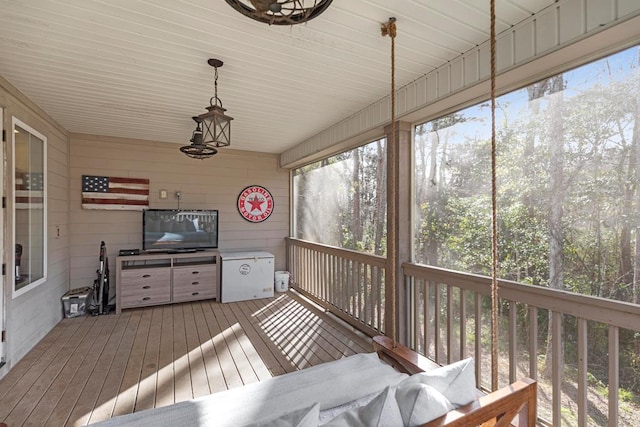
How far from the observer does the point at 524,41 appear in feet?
5.99

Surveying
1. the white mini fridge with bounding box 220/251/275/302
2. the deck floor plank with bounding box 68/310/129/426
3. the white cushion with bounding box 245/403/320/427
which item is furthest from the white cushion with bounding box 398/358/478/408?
the white mini fridge with bounding box 220/251/275/302

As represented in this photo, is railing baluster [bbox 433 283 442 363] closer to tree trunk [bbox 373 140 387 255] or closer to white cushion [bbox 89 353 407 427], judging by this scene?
tree trunk [bbox 373 140 387 255]

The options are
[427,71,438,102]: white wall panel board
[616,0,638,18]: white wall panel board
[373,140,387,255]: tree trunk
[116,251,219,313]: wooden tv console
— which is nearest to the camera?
[616,0,638,18]: white wall panel board

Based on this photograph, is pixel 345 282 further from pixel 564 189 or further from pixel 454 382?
pixel 454 382

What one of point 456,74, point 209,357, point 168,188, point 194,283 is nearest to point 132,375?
point 209,357

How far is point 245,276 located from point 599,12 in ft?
15.6

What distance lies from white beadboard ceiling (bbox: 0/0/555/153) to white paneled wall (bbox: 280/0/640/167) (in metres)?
0.09

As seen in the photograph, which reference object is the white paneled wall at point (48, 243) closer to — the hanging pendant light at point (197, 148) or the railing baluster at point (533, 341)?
the hanging pendant light at point (197, 148)

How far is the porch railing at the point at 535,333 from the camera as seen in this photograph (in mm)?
1600

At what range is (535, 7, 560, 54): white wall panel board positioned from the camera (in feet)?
5.50

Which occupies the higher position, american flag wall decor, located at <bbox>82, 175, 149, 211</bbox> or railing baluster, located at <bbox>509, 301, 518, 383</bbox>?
american flag wall decor, located at <bbox>82, 175, 149, 211</bbox>

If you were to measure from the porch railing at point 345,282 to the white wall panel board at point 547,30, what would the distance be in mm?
2174

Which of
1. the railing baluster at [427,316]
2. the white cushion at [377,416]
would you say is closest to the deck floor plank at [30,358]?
the white cushion at [377,416]

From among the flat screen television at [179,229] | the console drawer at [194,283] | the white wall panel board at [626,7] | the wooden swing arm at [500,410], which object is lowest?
the console drawer at [194,283]
